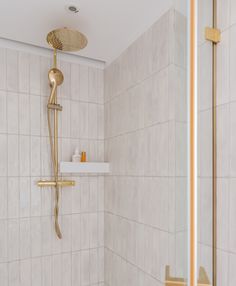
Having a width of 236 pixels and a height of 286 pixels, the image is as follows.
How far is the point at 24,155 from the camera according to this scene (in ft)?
6.03

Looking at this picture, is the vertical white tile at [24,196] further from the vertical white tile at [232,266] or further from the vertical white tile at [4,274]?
the vertical white tile at [232,266]

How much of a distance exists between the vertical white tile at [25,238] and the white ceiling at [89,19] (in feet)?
3.96

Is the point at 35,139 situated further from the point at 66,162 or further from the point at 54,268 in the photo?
the point at 54,268

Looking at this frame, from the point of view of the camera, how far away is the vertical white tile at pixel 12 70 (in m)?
1.83

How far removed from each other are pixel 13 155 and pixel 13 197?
0.27 m

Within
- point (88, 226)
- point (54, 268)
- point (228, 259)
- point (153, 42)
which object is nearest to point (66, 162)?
point (88, 226)

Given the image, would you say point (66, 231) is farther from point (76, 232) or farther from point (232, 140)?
point (232, 140)

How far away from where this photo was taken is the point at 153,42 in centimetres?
152

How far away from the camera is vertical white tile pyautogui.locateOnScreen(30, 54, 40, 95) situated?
6.23 ft

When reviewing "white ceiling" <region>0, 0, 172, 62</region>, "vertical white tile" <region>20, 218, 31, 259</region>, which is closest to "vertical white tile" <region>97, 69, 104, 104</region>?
"white ceiling" <region>0, 0, 172, 62</region>

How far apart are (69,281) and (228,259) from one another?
1478 millimetres

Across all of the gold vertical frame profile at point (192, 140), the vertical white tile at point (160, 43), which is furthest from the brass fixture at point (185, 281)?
the vertical white tile at point (160, 43)

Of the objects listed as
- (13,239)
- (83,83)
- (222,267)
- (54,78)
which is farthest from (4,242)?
(222,267)

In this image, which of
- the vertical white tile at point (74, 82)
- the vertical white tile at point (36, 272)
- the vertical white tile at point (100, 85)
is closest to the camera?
the vertical white tile at point (36, 272)
